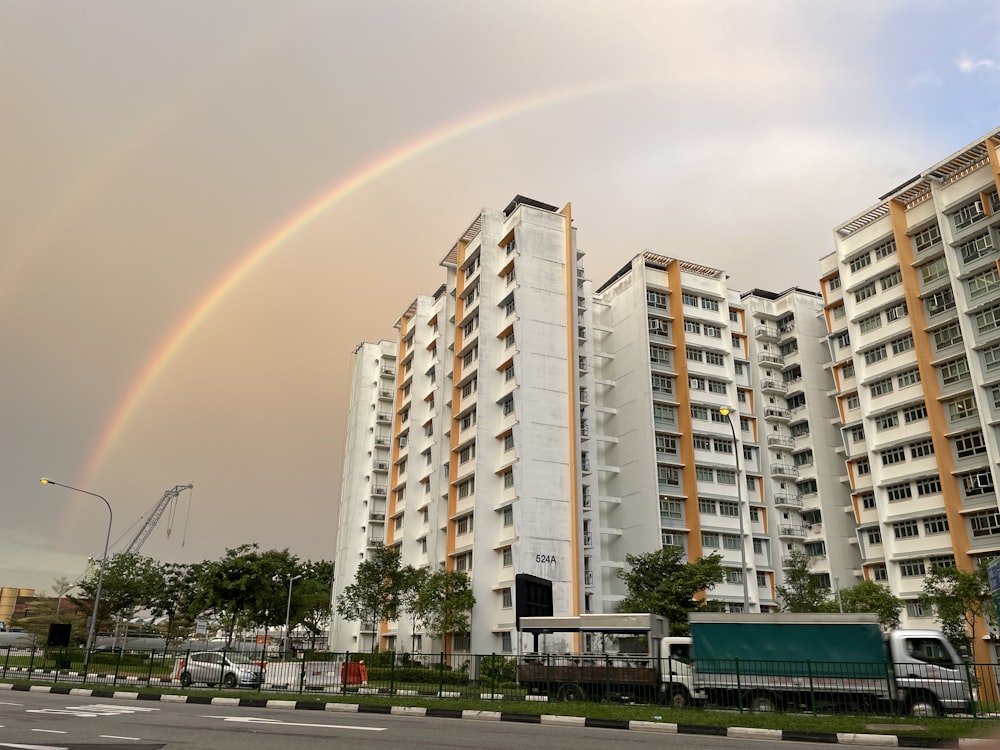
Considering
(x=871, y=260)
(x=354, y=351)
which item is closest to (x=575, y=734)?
(x=871, y=260)

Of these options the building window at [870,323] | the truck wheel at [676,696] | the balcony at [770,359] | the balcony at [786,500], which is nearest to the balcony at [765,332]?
the balcony at [770,359]

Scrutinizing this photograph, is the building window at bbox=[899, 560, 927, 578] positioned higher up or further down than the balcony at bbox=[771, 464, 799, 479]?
further down

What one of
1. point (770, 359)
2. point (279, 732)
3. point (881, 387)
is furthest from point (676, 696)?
point (770, 359)

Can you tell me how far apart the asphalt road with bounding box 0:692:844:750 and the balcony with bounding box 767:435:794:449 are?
61.7 meters

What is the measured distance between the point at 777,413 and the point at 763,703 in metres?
58.7

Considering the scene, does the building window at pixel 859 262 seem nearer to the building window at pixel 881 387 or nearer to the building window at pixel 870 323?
the building window at pixel 870 323

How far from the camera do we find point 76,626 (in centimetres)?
7375

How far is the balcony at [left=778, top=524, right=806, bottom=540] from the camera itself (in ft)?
234

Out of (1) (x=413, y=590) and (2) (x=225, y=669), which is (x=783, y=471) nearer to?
(1) (x=413, y=590)

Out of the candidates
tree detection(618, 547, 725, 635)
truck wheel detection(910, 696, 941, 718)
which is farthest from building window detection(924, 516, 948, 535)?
truck wheel detection(910, 696, 941, 718)

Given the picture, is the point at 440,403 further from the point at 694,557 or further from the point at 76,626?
the point at 76,626

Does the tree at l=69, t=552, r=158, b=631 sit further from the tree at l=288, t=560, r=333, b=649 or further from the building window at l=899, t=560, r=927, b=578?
the building window at l=899, t=560, r=927, b=578

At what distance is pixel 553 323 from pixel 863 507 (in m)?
31.6

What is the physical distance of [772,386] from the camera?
7800 cm
